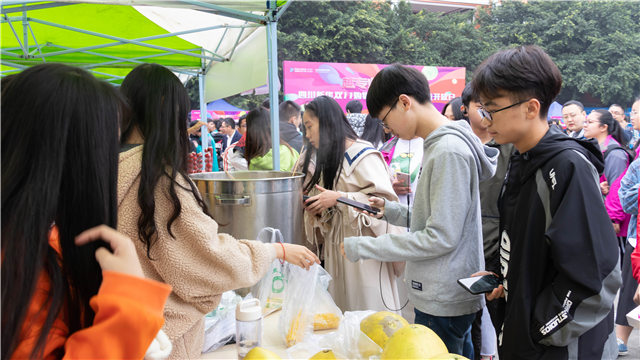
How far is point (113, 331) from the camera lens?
640 millimetres

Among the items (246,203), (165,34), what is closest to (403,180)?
(246,203)

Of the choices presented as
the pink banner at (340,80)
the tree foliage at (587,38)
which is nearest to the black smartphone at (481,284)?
the pink banner at (340,80)

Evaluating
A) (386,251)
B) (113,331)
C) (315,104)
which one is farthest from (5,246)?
(315,104)

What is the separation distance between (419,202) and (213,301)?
2.53 ft

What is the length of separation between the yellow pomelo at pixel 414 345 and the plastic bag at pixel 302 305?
0.38 m

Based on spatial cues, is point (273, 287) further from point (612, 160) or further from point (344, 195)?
point (612, 160)

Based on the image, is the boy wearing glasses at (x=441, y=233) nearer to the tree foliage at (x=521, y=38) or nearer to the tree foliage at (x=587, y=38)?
the tree foliage at (x=521, y=38)

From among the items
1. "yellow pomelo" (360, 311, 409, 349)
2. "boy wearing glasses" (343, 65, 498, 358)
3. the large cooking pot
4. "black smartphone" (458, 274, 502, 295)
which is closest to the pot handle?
the large cooking pot

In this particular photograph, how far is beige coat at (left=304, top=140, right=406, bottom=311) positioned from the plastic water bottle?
1003 mm

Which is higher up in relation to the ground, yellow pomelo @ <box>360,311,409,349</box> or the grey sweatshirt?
the grey sweatshirt

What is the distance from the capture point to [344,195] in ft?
6.73

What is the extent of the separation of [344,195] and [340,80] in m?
11.1

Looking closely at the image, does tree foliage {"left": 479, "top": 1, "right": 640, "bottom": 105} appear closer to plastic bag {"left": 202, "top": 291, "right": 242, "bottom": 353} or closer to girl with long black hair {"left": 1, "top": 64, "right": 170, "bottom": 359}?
plastic bag {"left": 202, "top": 291, "right": 242, "bottom": 353}

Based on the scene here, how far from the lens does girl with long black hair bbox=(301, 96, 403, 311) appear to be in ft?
7.00
